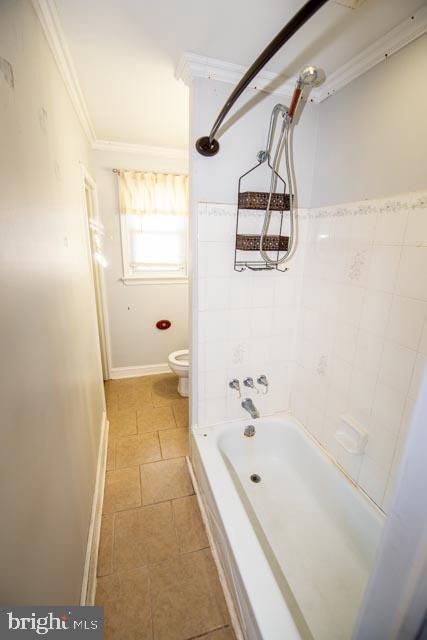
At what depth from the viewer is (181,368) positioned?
8.79 feet

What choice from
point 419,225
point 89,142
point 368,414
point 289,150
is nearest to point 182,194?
point 89,142

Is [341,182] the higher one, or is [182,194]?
[182,194]

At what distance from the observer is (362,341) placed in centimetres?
135

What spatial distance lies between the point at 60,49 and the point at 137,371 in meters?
2.73

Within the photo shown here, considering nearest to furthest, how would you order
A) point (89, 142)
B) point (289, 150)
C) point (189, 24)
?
point (189, 24), point (289, 150), point (89, 142)

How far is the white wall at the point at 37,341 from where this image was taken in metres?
0.64

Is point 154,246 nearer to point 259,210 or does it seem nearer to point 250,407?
point 259,210

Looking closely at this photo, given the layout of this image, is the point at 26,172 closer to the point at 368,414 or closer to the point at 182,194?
the point at 368,414

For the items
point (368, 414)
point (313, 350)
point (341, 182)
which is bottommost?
point (368, 414)

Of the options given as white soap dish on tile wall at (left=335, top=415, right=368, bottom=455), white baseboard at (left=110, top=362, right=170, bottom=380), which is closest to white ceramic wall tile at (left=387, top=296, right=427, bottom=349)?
white soap dish on tile wall at (left=335, top=415, right=368, bottom=455)

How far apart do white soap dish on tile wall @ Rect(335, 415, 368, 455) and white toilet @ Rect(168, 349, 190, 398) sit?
5.04ft

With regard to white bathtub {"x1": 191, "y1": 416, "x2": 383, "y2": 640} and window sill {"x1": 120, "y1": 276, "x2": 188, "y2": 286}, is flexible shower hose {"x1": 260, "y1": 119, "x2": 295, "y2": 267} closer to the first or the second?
white bathtub {"x1": 191, "y1": 416, "x2": 383, "y2": 640}

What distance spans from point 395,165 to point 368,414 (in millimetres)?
1157

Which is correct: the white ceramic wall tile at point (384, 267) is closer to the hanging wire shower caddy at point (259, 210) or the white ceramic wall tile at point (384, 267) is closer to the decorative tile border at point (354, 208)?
the decorative tile border at point (354, 208)
